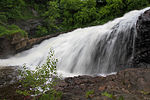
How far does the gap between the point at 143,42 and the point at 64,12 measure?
1648cm

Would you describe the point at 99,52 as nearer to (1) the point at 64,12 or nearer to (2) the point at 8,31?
(2) the point at 8,31

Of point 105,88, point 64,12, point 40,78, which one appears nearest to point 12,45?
point 64,12

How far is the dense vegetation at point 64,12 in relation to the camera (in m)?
19.6

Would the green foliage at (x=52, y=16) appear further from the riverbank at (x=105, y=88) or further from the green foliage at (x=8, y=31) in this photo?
the riverbank at (x=105, y=88)

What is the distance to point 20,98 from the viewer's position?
669cm

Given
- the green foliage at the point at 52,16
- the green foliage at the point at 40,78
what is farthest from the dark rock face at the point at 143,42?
the green foliage at the point at 52,16

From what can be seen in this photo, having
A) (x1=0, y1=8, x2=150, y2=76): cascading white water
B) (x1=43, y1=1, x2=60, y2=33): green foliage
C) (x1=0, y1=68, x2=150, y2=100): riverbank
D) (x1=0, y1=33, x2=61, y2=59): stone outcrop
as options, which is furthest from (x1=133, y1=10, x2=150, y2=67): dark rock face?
(x1=43, y1=1, x2=60, y2=33): green foliage

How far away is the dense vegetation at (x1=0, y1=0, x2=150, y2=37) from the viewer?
19641 millimetres

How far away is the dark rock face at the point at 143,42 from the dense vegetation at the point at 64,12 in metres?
11.1

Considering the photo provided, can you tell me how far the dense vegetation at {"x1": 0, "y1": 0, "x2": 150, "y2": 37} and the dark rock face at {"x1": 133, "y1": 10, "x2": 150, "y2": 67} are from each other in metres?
11.1

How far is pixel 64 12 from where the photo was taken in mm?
23922

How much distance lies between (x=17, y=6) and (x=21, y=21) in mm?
2277

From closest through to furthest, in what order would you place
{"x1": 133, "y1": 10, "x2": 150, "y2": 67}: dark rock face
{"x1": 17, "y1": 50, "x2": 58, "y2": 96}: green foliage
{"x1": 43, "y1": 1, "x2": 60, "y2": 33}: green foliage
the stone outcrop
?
{"x1": 17, "y1": 50, "x2": 58, "y2": 96}: green foliage, {"x1": 133, "y1": 10, "x2": 150, "y2": 67}: dark rock face, the stone outcrop, {"x1": 43, "y1": 1, "x2": 60, "y2": 33}: green foliage

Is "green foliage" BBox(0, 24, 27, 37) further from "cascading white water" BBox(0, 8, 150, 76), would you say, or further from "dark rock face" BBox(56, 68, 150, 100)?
"dark rock face" BBox(56, 68, 150, 100)
